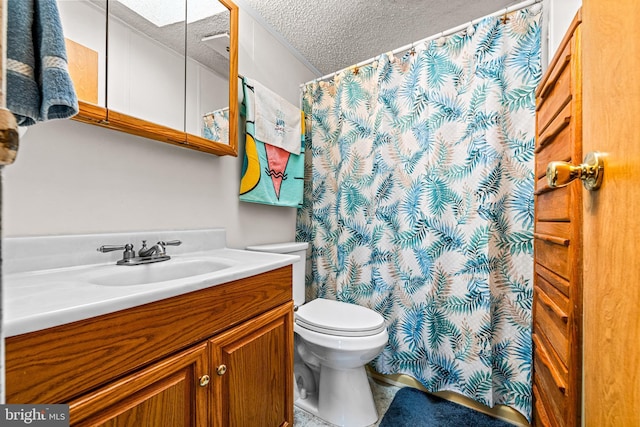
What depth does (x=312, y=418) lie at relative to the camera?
1459 millimetres

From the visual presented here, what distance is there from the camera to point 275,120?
1.73m

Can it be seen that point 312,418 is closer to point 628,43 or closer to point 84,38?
point 628,43

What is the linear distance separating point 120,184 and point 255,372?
86 centimetres

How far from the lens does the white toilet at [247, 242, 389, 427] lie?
52.9 inches

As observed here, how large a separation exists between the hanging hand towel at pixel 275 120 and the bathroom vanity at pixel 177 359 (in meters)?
0.84

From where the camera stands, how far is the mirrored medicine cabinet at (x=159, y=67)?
0.97 meters

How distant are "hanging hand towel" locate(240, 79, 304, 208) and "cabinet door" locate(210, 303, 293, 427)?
723 mm

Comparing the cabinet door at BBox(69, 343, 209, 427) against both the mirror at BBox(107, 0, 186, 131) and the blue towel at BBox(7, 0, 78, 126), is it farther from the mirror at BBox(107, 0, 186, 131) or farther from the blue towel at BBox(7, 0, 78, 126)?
the mirror at BBox(107, 0, 186, 131)

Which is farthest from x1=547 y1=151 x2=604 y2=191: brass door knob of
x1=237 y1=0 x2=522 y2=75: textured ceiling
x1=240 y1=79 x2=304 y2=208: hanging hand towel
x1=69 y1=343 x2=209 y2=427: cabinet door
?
x1=237 y1=0 x2=522 y2=75: textured ceiling

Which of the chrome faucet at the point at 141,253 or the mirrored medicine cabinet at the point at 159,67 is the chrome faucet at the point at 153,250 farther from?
the mirrored medicine cabinet at the point at 159,67

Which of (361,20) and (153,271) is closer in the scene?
(153,271)

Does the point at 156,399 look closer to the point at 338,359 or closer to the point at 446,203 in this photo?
the point at 338,359

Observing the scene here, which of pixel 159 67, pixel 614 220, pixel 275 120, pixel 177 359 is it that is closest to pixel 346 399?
pixel 177 359

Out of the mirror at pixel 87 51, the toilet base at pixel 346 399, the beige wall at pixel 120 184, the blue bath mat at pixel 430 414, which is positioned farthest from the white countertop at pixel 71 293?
the blue bath mat at pixel 430 414
